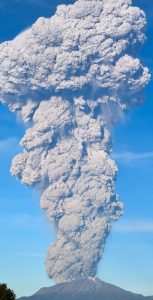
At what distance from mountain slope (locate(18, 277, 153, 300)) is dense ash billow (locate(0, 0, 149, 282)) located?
24.1 feet

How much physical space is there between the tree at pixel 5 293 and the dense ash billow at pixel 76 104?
8343cm

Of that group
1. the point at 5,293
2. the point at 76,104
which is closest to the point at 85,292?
the point at 76,104

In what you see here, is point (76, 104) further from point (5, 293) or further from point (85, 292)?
point (5, 293)

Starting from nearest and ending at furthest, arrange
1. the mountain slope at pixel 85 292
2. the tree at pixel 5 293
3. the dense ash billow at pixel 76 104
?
the tree at pixel 5 293
the dense ash billow at pixel 76 104
the mountain slope at pixel 85 292

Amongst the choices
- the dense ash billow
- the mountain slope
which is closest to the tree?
the dense ash billow

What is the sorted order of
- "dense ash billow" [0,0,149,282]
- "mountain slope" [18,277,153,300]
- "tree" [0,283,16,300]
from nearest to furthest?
"tree" [0,283,16,300]
"dense ash billow" [0,0,149,282]
"mountain slope" [18,277,153,300]

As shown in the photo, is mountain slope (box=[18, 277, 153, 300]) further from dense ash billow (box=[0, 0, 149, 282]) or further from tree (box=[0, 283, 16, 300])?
tree (box=[0, 283, 16, 300])

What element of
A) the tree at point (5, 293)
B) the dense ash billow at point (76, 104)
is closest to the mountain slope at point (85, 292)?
the dense ash billow at point (76, 104)

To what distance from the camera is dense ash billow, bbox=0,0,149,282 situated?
14425 cm

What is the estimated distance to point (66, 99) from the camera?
152 m

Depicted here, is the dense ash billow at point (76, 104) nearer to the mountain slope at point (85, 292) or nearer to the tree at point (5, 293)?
the mountain slope at point (85, 292)

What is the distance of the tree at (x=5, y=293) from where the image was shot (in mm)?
59156

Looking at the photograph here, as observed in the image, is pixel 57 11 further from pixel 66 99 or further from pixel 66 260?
pixel 66 260

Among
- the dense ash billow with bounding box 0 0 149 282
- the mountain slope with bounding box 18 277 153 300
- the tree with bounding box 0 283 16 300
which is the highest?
the dense ash billow with bounding box 0 0 149 282
